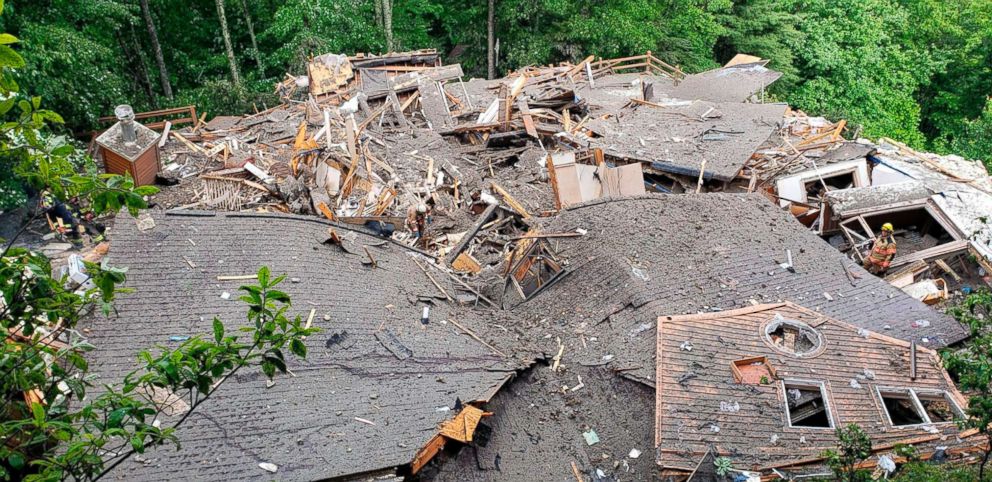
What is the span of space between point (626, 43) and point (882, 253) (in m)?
13.8

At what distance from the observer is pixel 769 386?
8172mm

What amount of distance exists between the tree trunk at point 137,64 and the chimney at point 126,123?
391 inches

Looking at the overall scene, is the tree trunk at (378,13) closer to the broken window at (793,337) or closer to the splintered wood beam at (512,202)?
the splintered wood beam at (512,202)

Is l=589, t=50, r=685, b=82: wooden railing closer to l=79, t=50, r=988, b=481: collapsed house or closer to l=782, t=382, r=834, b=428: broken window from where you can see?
l=79, t=50, r=988, b=481: collapsed house

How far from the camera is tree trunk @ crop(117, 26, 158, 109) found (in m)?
22.2

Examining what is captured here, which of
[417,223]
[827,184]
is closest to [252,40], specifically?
[417,223]

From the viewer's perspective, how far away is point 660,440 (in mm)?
7566

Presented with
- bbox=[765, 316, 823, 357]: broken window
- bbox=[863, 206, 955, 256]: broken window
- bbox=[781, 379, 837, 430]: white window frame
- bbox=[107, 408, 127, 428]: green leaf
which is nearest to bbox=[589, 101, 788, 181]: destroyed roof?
bbox=[863, 206, 955, 256]: broken window

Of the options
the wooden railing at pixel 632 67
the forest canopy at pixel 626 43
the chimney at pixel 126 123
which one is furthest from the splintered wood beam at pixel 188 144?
the wooden railing at pixel 632 67

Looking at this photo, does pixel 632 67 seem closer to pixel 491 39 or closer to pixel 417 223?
pixel 491 39

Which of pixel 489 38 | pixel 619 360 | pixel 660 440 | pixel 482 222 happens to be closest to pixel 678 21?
pixel 489 38

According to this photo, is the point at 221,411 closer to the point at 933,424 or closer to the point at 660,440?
the point at 660,440

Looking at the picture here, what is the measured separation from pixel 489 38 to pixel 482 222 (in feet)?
43.8

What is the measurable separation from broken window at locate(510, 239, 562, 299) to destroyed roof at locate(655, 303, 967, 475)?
2.60 metres
